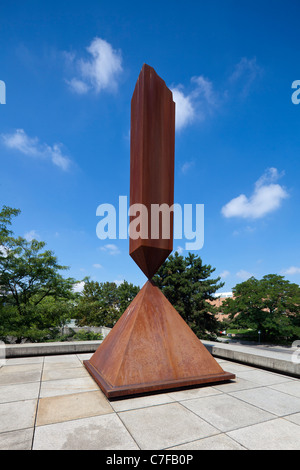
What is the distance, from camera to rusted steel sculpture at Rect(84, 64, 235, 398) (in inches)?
177

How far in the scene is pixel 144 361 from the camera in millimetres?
4582

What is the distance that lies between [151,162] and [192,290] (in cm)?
2510

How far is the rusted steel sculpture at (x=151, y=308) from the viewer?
14.8 ft

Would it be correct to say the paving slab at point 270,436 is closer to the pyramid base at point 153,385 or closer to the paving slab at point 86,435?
the paving slab at point 86,435

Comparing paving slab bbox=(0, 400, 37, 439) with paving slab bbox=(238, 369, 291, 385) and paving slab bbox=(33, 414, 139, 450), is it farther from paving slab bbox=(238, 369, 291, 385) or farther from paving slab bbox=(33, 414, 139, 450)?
paving slab bbox=(238, 369, 291, 385)

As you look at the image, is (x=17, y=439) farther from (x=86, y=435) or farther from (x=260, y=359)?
(x=260, y=359)

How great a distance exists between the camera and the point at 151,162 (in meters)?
5.78

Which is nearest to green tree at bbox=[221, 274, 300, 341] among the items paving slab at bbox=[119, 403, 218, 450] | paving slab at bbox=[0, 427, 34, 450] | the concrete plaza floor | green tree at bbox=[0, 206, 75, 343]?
green tree at bbox=[0, 206, 75, 343]

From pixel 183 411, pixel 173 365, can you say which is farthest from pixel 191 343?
pixel 183 411

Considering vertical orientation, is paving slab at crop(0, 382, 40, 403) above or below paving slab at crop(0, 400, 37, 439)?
below

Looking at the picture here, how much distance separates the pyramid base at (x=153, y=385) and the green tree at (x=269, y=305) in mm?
29738

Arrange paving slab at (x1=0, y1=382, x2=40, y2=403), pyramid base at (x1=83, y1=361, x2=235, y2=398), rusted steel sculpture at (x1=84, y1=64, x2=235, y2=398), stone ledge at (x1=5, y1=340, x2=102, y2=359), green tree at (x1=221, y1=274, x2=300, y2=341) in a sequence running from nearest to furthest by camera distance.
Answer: pyramid base at (x1=83, y1=361, x2=235, y2=398), paving slab at (x1=0, y1=382, x2=40, y2=403), rusted steel sculpture at (x1=84, y1=64, x2=235, y2=398), stone ledge at (x1=5, y1=340, x2=102, y2=359), green tree at (x1=221, y1=274, x2=300, y2=341)

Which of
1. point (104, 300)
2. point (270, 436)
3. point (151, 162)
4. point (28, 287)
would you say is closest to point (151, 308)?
point (270, 436)
